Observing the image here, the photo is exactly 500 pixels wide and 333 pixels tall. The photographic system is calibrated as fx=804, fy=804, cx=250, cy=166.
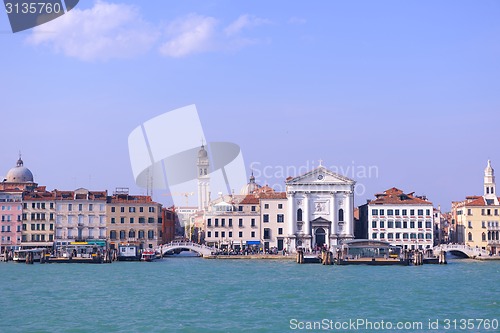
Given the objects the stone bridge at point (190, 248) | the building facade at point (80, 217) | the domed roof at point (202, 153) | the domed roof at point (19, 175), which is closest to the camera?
the stone bridge at point (190, 248)

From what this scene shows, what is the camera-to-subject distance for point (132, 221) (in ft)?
237

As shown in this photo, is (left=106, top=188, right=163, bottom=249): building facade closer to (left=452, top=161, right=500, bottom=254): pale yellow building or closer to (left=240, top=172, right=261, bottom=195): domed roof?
(left=240, top=172, right=261, bottom=195): domed roof

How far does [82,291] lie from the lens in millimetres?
36500

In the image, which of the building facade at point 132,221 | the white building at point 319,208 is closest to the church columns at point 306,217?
the white building at point 319,208

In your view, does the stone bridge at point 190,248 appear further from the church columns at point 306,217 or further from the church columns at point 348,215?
the church columns at point 348,215

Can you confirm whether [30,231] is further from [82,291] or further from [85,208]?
[82,291]

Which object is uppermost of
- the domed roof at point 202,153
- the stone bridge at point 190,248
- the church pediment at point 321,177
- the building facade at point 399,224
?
the domed roof at point 202,153

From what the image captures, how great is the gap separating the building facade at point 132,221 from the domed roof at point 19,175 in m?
14.3

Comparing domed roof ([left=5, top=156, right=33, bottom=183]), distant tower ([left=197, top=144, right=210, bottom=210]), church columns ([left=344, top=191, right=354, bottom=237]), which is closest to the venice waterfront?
church columns ([left=344, top=191, right=354, bottom=237])

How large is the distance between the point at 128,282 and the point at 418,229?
3679 centimetres

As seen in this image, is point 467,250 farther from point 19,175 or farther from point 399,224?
point 19,175

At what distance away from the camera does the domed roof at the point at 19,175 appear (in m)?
81.9

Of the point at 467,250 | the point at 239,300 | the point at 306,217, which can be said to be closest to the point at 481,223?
the point at 467,250

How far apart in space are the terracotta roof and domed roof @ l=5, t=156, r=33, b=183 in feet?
116
